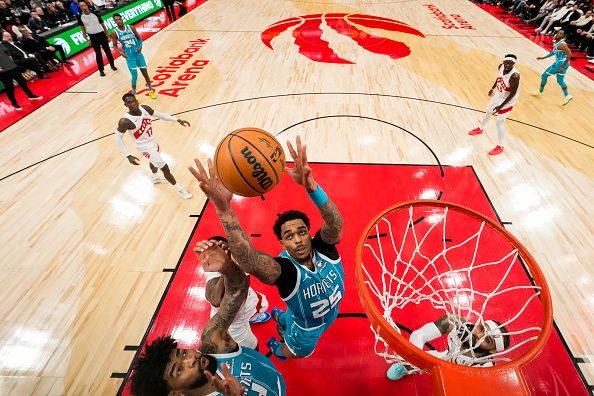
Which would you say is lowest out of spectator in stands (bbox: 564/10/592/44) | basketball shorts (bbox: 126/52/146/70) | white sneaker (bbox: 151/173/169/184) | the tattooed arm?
white sneaker (bbox: 151/173/169/184)

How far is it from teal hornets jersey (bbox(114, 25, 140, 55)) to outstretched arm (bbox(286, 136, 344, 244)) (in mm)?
6776

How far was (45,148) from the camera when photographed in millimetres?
6105

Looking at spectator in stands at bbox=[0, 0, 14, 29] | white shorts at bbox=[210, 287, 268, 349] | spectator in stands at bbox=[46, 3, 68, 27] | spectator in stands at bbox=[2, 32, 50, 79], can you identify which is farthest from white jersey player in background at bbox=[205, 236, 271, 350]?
spectator in stands at bbox=[46, 3, 68, 27]

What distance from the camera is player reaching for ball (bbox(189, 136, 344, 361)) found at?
73.5 inches

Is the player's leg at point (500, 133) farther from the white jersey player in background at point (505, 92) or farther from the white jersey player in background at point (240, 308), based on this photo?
the white jersey player in background at point (240, 308)

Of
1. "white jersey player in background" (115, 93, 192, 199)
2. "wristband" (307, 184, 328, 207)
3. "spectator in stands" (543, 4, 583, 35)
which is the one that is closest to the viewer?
"wristband" (307, 184, 328, 207)

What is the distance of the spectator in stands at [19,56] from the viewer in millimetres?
7612

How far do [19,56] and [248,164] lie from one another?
30.2 ft

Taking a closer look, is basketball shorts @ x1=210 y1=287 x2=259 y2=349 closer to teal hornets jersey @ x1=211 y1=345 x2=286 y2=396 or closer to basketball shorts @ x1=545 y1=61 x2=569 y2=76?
teal hornets jersey @ x1=211 y1=345 x2=286 y2=396

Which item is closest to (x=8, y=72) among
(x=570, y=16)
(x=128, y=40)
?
(x=128, y=40)

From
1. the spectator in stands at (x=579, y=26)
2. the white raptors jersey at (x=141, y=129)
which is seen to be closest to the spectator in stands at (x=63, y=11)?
the white raptors jersey at (x=141, y=129)

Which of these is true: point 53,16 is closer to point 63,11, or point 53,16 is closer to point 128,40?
point 63,11

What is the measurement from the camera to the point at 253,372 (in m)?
1.92

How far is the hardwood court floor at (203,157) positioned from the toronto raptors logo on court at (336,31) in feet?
1.35
